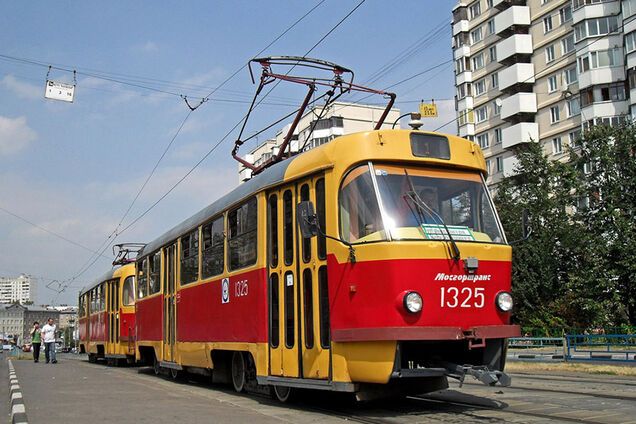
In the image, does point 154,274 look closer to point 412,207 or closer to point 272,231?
point 272,231

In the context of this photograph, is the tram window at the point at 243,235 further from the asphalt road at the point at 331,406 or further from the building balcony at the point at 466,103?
the building balcony at the point at 466,103

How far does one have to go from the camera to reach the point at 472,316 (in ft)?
28.5

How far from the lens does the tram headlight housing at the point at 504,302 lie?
29.3ft

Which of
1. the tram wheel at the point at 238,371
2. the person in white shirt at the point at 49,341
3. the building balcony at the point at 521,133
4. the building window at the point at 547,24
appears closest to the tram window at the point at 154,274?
the tram wheel at the point at 238,371

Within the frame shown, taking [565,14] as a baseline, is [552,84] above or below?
below

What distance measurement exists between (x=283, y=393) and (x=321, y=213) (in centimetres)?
278

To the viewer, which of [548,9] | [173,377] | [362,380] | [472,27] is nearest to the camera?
[362,380]

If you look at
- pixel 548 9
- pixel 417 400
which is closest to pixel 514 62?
pixel 548 9

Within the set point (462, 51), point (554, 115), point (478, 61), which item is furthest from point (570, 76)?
point (462, 51)

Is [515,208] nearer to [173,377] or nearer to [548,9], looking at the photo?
[548,9]

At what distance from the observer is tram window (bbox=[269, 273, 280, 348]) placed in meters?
10.1

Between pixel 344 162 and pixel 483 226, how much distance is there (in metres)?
1.94

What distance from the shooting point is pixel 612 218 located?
3609 centimetres

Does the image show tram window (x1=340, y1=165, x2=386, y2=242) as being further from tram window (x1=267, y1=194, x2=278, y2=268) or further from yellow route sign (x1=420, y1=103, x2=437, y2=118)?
yellow route sign (x1=420, y1=103, x2=437, y2=118)
